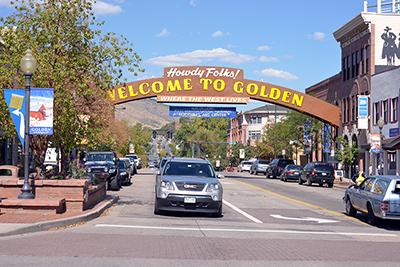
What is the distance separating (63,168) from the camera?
73.0ft

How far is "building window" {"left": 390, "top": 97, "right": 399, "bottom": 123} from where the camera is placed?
146ft

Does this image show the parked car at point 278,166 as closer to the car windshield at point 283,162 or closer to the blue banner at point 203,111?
the car windshield at point 283,162

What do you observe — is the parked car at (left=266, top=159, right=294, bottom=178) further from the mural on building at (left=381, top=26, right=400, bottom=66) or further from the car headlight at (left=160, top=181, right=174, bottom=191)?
the car headlight at (left=160, top=181, right=174, bottom=191)

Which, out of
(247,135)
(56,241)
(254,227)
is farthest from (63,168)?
(247,135)

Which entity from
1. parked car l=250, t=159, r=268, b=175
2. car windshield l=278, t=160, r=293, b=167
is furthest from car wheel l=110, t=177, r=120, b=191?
parked car l=250, t=159, r=268, b=175

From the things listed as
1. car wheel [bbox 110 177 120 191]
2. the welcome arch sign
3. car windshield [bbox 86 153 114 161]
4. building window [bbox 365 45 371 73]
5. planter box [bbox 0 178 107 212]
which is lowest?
car wheel [bbox 110 177 120 191]

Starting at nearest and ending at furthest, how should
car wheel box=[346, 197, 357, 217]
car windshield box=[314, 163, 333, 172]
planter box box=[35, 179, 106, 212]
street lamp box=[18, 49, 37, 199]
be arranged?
street lamp box=[18, 49, 37, 199], planter box box=[35, 179, 106, 212], car wheel box=[346, 197, 357, 217], car windshield box=[314, 163, 333, 172]

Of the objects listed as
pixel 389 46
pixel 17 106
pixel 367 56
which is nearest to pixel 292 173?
pixel 367 56

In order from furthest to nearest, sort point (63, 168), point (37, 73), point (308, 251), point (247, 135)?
point (247, 135) < point (63, 168) < point (37, 73) < point (308, 251)

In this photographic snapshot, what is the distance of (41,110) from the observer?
17.6 m

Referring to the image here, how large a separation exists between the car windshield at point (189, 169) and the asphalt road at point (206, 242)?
1312 millimetres

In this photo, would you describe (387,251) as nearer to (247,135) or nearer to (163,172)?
(163,172)

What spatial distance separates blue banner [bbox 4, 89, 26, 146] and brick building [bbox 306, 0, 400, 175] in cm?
3632

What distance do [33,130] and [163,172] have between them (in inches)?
170
